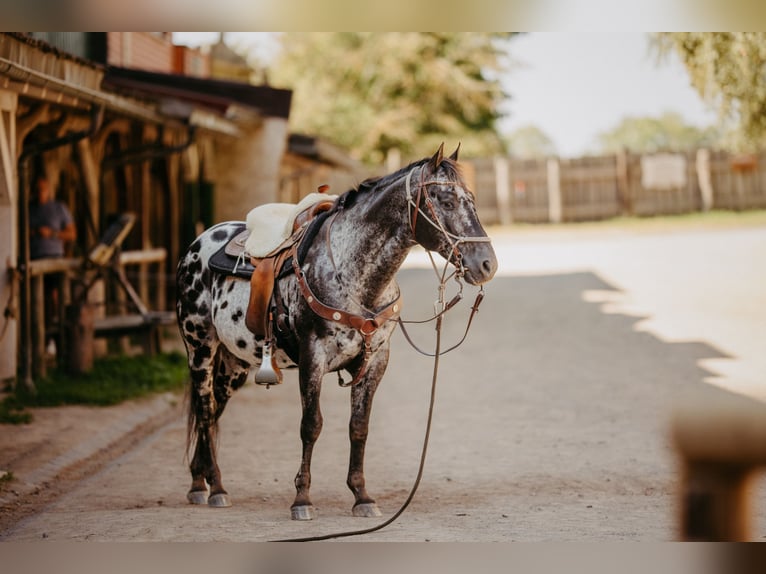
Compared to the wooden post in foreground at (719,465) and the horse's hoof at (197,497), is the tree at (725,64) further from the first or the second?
the horse's hoof at (197,497)

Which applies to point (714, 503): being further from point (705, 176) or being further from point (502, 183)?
point (502, 183)

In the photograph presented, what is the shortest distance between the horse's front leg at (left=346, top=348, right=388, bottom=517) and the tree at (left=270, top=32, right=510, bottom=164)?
69.6 feet

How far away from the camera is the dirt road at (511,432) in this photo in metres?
5.20

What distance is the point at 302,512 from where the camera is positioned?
505cm

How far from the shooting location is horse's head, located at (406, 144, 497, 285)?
467 cm

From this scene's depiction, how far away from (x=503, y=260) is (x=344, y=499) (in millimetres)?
13080

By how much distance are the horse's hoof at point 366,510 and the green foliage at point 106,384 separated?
3.25 m

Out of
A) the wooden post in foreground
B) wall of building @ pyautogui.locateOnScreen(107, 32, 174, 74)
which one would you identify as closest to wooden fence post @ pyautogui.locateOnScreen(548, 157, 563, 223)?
wall of building @ pyautogui.locateOnScreen(107, 32, 174, 74)

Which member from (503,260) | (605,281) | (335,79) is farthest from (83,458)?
(335,79)

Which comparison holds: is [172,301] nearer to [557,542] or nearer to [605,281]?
[605,281]

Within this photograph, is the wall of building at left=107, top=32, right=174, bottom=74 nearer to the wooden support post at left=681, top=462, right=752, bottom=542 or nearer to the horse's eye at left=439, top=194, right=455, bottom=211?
the horse's eye at left=439, top=194, right=455, bottom=211

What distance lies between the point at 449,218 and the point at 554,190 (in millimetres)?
20007

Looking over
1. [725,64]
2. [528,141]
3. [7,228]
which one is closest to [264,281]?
[7,228]

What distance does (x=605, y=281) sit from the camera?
49.8 feet
